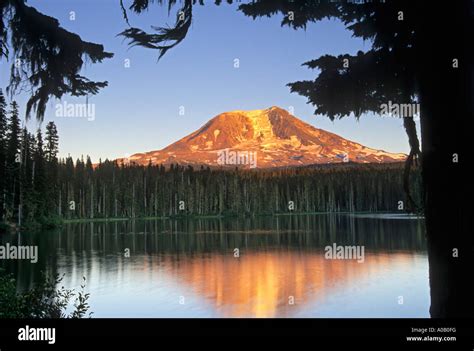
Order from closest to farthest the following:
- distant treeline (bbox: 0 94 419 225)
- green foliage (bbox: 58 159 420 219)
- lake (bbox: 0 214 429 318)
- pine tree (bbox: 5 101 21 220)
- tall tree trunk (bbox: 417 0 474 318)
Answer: tall tree trunk (bbox: 417 0 474 318), lake (bbox: 0 214 429 318), pine tree (bbox: 5 101 21 220), distant treeline (bbox: 0 94 419 225), green foliage (bbox: 58 159 420 219)

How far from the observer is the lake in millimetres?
18531

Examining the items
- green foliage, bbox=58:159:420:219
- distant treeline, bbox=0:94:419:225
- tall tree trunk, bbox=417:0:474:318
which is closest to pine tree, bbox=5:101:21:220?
distant treeline, bbox=0:94:419:225

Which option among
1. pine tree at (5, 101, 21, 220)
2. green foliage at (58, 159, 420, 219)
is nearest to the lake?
pine tree at (5, 101, 21, 220)

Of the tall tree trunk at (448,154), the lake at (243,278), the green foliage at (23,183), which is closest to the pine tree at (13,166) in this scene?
the green foliage at (23,183)

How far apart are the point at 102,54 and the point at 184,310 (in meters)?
13.9

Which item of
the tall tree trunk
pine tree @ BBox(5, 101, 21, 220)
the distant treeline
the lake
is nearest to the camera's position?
the tall tree trunk

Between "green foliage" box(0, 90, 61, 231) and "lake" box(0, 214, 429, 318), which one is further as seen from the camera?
"green foliage" box(0, 90, 61, 231)

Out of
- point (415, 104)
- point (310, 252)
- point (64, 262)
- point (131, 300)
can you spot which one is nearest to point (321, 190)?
point (310, 252)

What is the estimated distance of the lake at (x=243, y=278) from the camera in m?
18.5

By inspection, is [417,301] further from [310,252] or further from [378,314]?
[310,252]

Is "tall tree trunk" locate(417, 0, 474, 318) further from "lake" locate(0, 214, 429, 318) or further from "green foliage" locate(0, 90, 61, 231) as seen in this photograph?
"green foliage" locate(0, 90, 61, 231)

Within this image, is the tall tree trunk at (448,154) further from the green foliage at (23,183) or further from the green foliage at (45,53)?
the green foliage at (23,183)

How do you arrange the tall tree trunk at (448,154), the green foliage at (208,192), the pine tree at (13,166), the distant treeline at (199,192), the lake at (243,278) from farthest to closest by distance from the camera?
1. the green foliage at (208,192)
2. the distant treeline at (199,192)
3. the pine tree at (13,166)
4. the lake at (243,278)
5. the tall tree trunk at (448,154)

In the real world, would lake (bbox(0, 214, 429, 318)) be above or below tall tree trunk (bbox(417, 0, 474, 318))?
below
